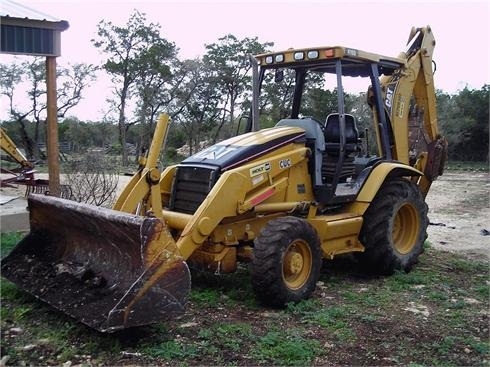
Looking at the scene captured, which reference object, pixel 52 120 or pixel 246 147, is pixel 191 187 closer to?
pixel 246 147

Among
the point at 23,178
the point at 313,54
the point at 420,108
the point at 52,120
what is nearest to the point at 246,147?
the point at 313,54

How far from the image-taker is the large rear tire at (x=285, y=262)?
206 inches

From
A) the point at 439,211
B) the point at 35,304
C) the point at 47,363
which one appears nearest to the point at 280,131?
the point at 35,304

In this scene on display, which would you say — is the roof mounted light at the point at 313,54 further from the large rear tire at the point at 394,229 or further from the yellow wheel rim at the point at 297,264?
the yellow wheel rim at the point at 297,264

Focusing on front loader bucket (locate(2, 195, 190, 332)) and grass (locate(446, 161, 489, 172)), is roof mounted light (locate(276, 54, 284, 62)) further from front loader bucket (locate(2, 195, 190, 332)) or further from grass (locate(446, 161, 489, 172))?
grass (locate(446, 161, 489, 172))

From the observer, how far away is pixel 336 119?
6844mm

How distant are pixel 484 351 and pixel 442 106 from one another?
105 feet

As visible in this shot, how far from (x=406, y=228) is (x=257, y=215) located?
237 cm

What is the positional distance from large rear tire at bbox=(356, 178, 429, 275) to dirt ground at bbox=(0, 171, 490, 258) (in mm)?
1355

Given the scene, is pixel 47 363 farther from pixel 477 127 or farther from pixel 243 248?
pixel 477 127

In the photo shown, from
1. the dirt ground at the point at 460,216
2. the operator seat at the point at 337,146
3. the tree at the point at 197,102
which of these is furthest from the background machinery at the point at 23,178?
the tree at the point at 197,102

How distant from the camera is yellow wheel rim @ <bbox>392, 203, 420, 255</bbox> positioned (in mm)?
7223

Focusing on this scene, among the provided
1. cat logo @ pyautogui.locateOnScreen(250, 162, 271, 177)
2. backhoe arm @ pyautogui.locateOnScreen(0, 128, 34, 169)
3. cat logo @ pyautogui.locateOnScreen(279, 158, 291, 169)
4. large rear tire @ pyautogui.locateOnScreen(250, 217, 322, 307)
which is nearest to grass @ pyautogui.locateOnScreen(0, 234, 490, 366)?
large rear tire @ pyautogui.locateOnScreen(250, 217, 322, 307)

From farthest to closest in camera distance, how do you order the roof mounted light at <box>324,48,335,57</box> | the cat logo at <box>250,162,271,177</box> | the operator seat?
the operator seat < the roof mounted light at <box>324,48,335,57</box> < the cat logo at <box>250,162,271,177</box>
